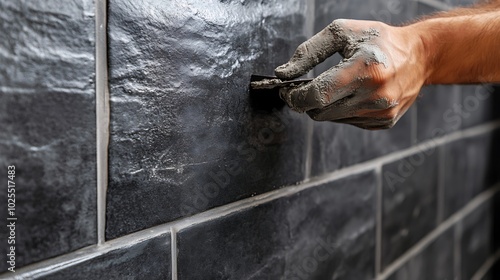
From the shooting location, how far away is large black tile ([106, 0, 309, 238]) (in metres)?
0.56

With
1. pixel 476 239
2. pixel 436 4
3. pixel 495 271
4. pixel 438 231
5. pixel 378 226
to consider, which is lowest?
pixel 495 271

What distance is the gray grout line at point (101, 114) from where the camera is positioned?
1.70 ft

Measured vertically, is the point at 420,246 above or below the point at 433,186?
below

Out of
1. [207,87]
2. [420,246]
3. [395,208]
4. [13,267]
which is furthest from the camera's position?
[420,246]

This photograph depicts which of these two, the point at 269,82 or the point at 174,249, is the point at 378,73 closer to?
the point at 269,82

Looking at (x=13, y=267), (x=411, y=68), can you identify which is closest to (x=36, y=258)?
(x=13, y=267)

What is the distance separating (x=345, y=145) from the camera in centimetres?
101

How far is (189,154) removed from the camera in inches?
25.2

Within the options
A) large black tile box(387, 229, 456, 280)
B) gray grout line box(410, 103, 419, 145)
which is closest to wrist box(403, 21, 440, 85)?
gray grout line box(410, 103, 419, 145)

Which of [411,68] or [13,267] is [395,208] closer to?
[411,68]

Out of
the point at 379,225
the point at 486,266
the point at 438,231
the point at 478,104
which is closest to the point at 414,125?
the point at 379,225

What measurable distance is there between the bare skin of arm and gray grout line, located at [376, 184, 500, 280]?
62 cm

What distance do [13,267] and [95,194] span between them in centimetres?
11

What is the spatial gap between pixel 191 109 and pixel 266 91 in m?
0.16
